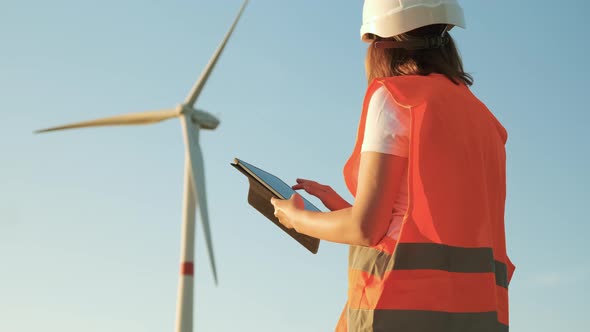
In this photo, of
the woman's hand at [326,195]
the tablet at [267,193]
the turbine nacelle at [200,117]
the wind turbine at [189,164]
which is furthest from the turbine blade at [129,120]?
the tablet at [267,193]

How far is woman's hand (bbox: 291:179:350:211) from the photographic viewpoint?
697cm

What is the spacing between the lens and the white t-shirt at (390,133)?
16.4ft

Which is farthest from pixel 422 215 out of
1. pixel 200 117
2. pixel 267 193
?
pixel 200 117

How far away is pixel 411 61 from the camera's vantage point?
5562mm

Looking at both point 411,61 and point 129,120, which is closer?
point 411,61

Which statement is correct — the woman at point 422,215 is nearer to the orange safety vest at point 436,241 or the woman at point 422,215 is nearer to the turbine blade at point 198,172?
the orange safety vest at point 436,241

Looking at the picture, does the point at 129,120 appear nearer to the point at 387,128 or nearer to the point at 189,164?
the point at 189,164

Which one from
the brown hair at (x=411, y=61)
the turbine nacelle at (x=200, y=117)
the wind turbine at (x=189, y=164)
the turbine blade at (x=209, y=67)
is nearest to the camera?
the brown hair at (x=411, y=61)

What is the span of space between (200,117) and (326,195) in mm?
3706

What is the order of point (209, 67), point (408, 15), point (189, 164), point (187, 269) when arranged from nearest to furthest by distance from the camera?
point (408, 15) → point (187, 269) → point (189, 164) → point (209, 67)

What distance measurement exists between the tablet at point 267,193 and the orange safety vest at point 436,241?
1.19 metres

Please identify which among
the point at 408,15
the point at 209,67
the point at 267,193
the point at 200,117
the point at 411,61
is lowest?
the point at 267,193

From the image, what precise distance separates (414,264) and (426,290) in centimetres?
18

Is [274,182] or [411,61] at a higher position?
[411,61]
